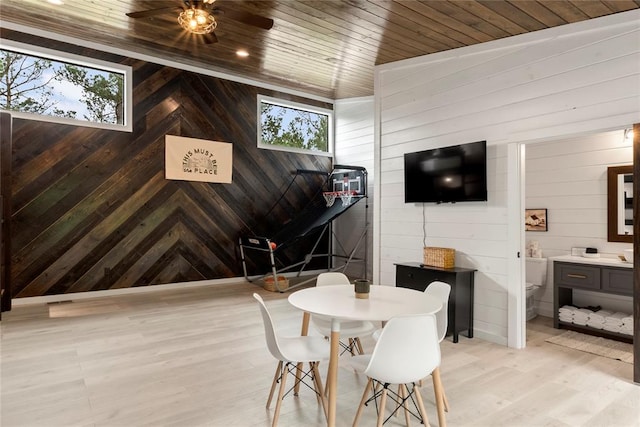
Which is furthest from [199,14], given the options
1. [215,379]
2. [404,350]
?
[404,350]

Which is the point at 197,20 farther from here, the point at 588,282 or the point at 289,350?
the point at 588,282

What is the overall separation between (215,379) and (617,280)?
3886 millimetres

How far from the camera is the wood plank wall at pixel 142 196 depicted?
515 cm

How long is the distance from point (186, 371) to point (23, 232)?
3.58 m

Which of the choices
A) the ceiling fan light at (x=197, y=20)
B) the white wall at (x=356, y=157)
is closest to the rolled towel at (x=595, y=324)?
the white wall at (x=356, y=157)

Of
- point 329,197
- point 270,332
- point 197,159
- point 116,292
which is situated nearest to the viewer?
point 270,332

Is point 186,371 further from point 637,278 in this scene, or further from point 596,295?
point 596,295

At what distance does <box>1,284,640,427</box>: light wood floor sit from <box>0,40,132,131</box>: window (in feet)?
8.93

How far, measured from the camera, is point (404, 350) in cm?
190

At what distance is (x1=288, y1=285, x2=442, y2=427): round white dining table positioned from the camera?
6.86 ft

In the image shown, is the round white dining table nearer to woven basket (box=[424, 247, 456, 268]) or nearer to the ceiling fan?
woven basket (box=[424, 247, 456, 268])

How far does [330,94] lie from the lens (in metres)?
7.66

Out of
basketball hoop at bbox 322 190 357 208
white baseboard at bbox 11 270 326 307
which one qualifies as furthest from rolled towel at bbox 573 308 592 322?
white baseboard at bbox 11 270 326 307

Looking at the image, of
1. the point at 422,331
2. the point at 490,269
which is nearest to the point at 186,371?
the point at 422,331
